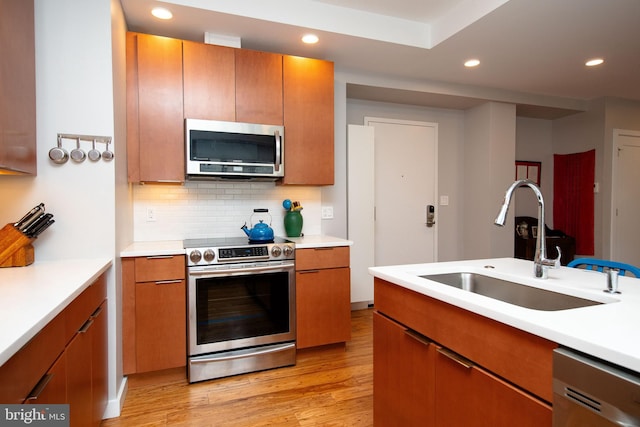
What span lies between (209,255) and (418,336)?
152 centimetres

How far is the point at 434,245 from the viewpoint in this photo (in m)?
4.39

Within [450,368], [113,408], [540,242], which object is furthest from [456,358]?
[113,408]

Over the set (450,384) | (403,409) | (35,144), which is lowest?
(403,409)

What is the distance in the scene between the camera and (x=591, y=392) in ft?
2.52

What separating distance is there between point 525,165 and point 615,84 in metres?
1.31

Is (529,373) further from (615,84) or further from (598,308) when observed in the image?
(615,84)

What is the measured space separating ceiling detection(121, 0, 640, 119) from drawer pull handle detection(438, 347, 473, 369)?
2314 mm

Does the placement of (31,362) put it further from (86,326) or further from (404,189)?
(404,189)

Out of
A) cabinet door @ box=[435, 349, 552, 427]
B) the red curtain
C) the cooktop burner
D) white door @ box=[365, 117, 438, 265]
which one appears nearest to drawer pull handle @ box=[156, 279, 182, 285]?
the cooktop burner

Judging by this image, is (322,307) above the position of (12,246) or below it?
below

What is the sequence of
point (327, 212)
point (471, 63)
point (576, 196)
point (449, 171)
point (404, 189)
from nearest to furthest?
point (471, 63) → point (327, 212) → point (404, 189) → point (449, 171) → point (576, 196)

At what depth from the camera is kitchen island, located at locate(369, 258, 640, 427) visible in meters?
0.88

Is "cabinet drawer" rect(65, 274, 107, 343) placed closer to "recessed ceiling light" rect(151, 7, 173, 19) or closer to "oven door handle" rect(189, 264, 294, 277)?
"oven door handle" rect(189, 264, 294, 277)

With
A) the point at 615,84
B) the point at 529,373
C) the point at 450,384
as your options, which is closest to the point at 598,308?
the point at 529,373
